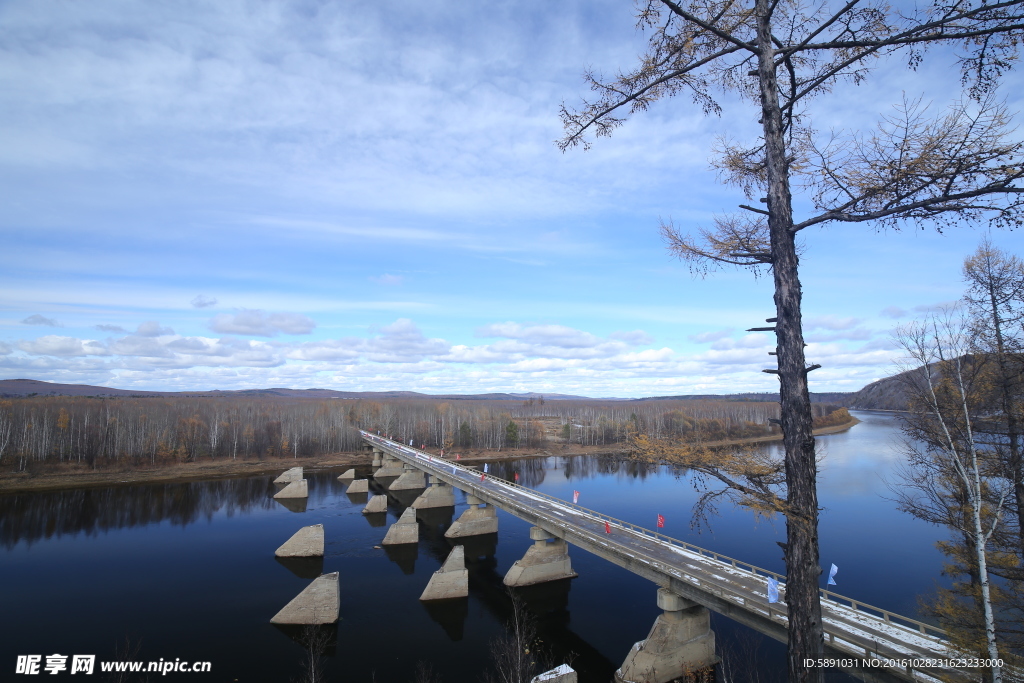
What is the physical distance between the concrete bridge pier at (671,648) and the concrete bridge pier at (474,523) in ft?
79.4

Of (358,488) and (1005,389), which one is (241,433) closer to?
(358,488)

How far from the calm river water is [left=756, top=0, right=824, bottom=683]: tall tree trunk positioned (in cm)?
437

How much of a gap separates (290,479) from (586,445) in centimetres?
6671

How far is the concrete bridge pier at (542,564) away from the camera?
32344mm

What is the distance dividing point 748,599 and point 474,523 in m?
29.9

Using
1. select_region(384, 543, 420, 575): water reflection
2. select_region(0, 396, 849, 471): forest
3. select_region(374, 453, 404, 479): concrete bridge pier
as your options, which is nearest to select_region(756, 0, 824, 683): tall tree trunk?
select_region(384, 543, 420, 575): water reflection

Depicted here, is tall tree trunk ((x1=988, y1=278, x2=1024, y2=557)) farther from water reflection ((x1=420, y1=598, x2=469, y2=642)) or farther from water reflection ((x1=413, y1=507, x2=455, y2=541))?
water reflection ((x1=413, y1=507, x2=455, y2=541))

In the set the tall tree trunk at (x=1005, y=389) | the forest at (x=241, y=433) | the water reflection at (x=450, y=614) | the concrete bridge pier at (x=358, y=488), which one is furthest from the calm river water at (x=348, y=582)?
the forest at (x=241, y=433)

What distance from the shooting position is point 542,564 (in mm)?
32719

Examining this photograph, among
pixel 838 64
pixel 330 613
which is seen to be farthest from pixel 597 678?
pixel 838 64

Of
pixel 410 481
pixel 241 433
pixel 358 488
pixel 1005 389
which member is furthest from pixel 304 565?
pixel 241 433

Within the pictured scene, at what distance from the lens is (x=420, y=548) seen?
4206cm

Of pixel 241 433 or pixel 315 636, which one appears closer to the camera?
pixel 315 636

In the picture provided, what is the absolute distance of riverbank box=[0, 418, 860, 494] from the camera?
67.1 m
